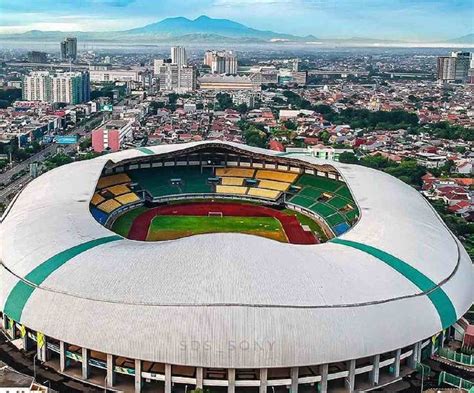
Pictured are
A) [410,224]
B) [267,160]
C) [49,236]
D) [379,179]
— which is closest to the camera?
[49,236]

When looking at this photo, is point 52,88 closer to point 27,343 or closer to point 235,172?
point 235,172

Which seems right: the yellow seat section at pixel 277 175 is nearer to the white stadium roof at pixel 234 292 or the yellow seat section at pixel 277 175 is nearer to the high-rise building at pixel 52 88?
the white stadium roof at pixel 234 292

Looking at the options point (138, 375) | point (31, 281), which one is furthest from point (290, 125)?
point (138, 375)

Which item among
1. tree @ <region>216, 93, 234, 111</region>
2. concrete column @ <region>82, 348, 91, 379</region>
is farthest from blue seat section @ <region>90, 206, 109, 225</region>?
tree @ <region>216, 93, 234, 111</region>

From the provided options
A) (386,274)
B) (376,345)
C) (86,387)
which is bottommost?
(86,387)

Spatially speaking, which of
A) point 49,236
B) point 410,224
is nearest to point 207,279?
point 49,236

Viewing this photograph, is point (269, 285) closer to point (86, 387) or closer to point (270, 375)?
point (270, 375)

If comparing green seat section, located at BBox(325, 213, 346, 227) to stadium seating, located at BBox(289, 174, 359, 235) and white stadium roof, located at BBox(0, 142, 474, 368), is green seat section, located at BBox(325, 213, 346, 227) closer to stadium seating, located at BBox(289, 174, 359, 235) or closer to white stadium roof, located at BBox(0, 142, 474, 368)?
stadium seating, located at BBox(289, 174, 359, 235)
